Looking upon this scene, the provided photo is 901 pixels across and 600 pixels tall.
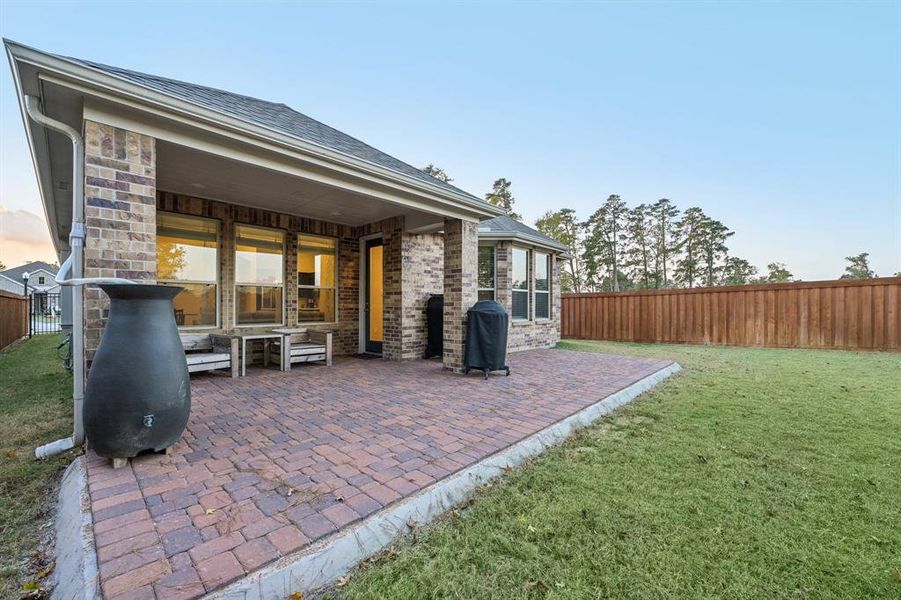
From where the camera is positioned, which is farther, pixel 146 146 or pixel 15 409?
pixel 15 409

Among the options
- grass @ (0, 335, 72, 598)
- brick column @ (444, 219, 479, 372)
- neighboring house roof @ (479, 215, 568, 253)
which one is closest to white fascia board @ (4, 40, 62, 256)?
grass @ (0, 335, 72, 598)

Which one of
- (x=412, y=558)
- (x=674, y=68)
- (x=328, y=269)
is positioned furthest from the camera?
(x=674, y=68)

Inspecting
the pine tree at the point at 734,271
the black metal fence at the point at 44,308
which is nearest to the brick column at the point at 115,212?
the black metal fence at the point at 44,308

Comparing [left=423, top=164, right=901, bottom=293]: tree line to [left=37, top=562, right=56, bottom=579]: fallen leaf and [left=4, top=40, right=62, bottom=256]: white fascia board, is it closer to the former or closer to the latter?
[left=4, top=40, right=62, bottom=256]: white fascia board

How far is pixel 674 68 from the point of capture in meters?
9.90

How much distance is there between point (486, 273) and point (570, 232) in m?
17.7

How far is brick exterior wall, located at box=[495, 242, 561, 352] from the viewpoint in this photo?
29.2 ft

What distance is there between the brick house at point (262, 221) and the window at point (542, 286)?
0.18ft

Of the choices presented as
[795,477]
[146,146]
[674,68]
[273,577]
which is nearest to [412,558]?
[273,577]

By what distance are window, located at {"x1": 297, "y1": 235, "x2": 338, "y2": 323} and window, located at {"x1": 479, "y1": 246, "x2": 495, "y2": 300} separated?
347 cm

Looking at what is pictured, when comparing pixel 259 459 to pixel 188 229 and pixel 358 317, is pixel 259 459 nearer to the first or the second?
pixel 188 229

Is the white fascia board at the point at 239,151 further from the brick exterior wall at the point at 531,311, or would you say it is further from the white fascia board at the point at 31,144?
the brick exterior wall at the point at 531,311

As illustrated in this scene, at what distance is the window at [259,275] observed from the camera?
21.2ft

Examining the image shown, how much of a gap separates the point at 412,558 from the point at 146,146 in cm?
388
